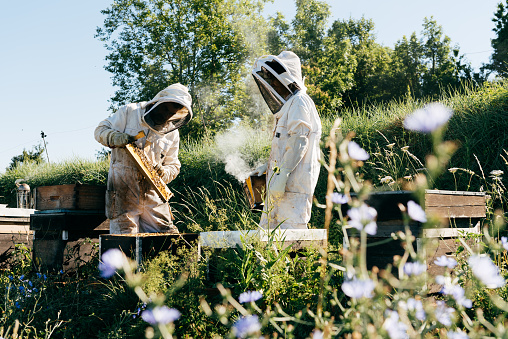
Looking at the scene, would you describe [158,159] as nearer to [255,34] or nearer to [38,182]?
[38,182]

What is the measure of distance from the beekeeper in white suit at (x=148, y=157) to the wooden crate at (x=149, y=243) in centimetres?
150

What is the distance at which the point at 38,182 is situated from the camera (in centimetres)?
1206

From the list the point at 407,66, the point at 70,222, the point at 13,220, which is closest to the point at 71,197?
the point at 70,222

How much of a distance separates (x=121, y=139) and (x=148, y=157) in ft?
1.71

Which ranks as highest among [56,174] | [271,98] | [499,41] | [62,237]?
[499,41]

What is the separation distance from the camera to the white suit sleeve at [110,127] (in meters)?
4.75

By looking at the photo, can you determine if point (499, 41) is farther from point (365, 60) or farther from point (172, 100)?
point (172, 100)

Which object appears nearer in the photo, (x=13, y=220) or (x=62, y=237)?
(x=62, y=237)

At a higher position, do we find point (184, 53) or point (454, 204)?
point (184, 53)

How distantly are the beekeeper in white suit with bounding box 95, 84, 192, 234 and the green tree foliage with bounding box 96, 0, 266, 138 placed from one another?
14.2 metres

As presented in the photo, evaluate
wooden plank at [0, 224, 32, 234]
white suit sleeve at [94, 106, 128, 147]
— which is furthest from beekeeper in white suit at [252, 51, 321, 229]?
wooden plank at [0, 224, 32, 234]

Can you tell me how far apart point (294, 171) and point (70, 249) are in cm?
246

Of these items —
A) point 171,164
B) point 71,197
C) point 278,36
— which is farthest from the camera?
point 278,36

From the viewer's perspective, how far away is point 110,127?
503 cm
